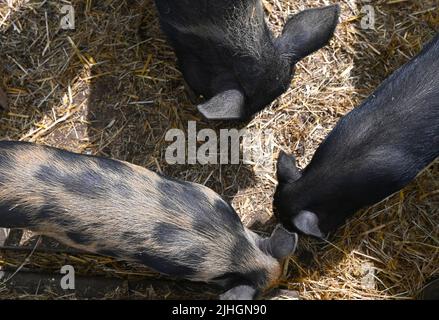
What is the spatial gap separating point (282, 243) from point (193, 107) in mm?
1147

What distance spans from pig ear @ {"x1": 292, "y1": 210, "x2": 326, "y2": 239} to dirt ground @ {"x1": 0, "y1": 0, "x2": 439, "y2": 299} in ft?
1.37

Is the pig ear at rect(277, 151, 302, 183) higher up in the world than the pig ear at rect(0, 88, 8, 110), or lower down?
lower down

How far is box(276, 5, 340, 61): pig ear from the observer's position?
347 cm

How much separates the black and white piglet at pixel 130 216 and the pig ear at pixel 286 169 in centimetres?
38

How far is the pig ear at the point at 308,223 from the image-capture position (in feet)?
10.8

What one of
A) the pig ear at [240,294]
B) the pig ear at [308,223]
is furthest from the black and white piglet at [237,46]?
the pig ear at [240,294]

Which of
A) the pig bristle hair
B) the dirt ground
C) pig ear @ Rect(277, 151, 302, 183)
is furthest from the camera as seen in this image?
the dirt ground

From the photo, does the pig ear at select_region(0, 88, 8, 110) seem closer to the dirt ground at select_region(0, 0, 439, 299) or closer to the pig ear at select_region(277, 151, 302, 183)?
the dirt ground at select_region(0, 0, 439, 299)

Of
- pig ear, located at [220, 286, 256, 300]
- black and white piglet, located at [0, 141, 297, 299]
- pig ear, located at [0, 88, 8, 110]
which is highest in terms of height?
pig ear, located at [0, 88, 8, 110]

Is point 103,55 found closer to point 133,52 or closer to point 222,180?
point 133,52

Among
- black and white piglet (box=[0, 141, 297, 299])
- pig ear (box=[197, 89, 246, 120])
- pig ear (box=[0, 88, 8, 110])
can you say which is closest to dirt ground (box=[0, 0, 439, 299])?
pig ear (box=[0, 88, 8, 110])

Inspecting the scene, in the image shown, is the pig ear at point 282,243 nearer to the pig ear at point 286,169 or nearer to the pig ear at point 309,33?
the pig ear at point 286,169

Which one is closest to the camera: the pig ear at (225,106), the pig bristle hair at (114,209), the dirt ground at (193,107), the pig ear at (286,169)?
the pig bristle hair at (114,209)

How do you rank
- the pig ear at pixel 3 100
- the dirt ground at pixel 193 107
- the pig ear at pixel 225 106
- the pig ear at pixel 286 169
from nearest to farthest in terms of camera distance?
the pig ear at pixel 225 106
the pig ear at pixel 286 169
the dirt ground at pixel 193 107
the pig ear at pixel 3 100
